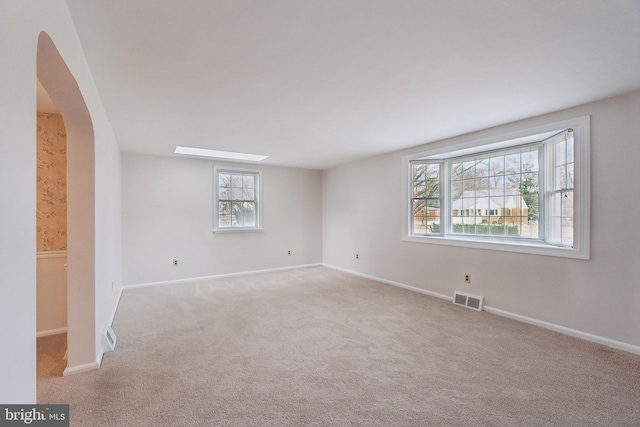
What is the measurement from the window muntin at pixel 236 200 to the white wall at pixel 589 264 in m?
2.99

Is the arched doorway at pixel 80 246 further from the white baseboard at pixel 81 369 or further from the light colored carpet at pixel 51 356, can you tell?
the light colored carpet at pixel 51 356

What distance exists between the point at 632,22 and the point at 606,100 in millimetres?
1496

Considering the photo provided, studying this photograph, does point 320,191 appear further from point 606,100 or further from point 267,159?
point 606,100

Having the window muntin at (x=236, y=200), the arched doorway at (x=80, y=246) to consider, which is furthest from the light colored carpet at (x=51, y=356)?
the window muntin at (x=236, y=200)

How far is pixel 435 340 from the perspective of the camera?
284 cm

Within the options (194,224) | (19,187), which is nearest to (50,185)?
(194,224)

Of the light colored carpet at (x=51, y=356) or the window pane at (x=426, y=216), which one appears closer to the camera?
the light colored carpet at (x=51, y=356)

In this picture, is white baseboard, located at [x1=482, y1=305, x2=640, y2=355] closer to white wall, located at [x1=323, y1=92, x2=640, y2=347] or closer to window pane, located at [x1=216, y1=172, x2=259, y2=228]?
white wall, located at [x1=323, y1=92, x2=640, y2=347]

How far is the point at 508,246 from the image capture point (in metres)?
3.46

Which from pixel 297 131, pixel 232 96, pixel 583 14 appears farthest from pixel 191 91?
pixel 583 14

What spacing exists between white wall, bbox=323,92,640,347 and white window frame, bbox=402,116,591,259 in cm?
6

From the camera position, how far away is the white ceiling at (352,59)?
5.06 ft

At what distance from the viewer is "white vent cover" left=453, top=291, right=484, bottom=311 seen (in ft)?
12.1

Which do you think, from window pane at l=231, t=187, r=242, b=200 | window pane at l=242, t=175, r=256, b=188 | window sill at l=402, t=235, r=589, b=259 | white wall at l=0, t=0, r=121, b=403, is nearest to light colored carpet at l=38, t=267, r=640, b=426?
window sill at l=402, t=235, r=589, b=259
